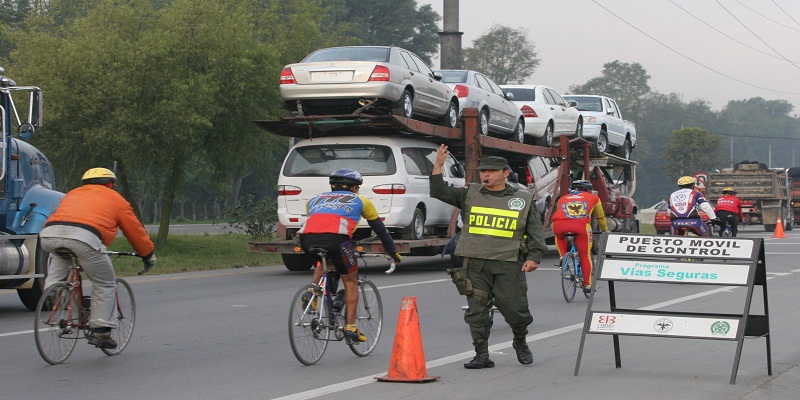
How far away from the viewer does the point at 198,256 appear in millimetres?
24438

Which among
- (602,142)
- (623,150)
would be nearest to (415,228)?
(602,142)

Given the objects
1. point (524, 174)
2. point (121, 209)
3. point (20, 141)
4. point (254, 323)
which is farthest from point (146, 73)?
point (121, 209)

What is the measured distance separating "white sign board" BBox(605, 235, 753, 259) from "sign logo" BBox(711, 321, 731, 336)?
19.8 inches

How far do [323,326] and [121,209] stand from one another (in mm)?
1962

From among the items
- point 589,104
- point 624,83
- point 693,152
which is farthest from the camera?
point 624,83

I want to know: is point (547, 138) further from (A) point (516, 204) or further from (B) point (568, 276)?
(A) point (516, 204)

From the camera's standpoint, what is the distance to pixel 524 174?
76.0ft

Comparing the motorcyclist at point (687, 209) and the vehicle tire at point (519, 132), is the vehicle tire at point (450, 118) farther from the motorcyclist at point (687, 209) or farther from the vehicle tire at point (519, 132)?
the motorcyclist at point (687, 209)

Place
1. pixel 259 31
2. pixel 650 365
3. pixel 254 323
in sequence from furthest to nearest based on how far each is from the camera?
pixel 259 31
pixel 254 323
pixel 650 365

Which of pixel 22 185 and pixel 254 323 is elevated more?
pixel 22 185

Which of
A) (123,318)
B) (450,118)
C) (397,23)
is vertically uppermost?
(397,23)

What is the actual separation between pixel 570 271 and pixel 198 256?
12027 millimetres

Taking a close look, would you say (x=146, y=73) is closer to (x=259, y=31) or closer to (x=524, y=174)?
(x=259, y=31)

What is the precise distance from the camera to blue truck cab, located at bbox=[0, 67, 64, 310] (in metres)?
12.8
